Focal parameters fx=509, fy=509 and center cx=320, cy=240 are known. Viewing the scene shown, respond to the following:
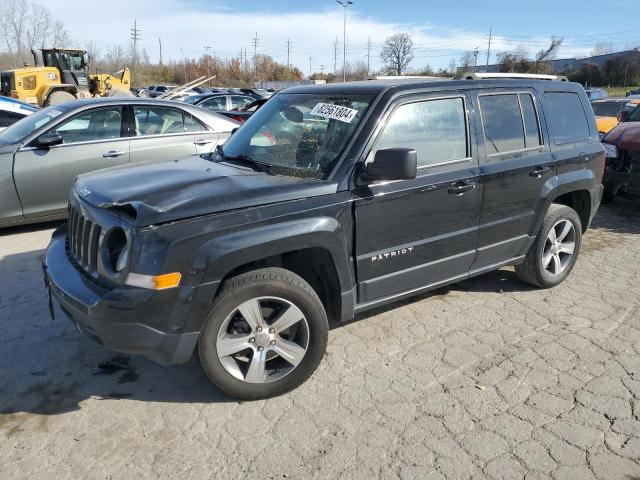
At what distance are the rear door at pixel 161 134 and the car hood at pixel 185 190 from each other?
3.03 meters

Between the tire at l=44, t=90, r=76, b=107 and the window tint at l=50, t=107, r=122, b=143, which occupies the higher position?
the tire at l=44, t=90, r=76, b=107

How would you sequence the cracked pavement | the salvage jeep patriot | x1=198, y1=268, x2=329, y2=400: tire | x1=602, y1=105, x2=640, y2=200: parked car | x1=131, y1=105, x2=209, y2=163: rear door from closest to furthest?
the cracked pavement → the salvage jeep patriot → x1=198, y1=268, x2=329, y2=400: tire → x1=131, y1=105, x2=209, y2=163: rear door → x1=602, y1=105, x2=640, y2=200: parked car

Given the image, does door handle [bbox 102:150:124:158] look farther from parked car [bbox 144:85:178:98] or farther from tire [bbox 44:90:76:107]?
parked car [bbox 144:85:178:98]

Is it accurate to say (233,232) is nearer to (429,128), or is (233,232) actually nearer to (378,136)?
(378,136)

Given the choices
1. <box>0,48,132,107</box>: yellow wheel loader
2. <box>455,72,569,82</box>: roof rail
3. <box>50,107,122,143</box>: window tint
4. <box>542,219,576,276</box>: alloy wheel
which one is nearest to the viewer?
<box>455,72,569,82</box>: roof rail

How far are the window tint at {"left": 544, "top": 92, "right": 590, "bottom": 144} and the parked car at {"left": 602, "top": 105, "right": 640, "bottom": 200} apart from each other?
3.00 meters

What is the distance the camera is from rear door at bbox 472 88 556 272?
392 cm

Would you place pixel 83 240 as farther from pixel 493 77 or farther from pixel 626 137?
pixel 626 137

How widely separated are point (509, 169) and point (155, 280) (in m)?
2.82

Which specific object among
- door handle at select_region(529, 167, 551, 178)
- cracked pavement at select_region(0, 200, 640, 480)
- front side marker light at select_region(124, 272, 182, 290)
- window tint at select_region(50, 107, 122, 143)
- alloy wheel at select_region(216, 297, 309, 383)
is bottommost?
cracked pavement at select_region(0, 200, 640, 480)

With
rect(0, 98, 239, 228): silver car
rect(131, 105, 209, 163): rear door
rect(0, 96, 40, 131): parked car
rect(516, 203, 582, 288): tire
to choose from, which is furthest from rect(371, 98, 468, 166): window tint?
rect(0, 96, 40, 131): parked car

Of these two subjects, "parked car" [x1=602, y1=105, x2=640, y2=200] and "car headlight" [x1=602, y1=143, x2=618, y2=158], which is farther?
"car headlight" [x1=602, y1=143, x2=618, y2=158]

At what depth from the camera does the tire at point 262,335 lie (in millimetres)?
2848

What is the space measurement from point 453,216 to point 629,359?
61.0 inches
